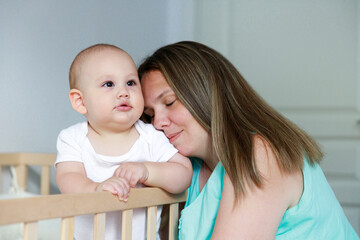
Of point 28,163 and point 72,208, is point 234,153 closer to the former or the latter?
point 72,208

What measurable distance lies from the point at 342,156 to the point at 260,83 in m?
0.56

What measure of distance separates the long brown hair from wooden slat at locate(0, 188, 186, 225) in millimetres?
221

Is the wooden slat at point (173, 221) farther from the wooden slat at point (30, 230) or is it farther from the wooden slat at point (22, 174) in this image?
the wooden slat at point (22, 174)

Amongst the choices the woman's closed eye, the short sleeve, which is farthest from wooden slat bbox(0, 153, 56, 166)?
the woman's closed eye

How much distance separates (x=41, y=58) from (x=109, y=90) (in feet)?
2.09

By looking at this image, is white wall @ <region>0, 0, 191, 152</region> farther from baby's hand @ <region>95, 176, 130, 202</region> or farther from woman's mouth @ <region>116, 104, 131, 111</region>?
baby's hand @ <region>95, 176, 130, 202</region>

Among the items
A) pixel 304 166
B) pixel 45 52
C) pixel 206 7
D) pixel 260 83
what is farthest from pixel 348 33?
pixel 45 52

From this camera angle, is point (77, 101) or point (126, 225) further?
point (77, 101)

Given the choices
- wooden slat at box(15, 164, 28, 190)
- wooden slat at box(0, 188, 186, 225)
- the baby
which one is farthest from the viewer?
wooden slat at box(15, 164, 28, 190)

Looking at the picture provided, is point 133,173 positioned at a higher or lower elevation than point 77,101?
lower

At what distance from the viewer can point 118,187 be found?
833 mm

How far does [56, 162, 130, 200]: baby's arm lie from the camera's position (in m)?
0.84

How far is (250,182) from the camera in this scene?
922 millimetres

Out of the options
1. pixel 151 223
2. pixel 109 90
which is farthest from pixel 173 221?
pixel 109 90
